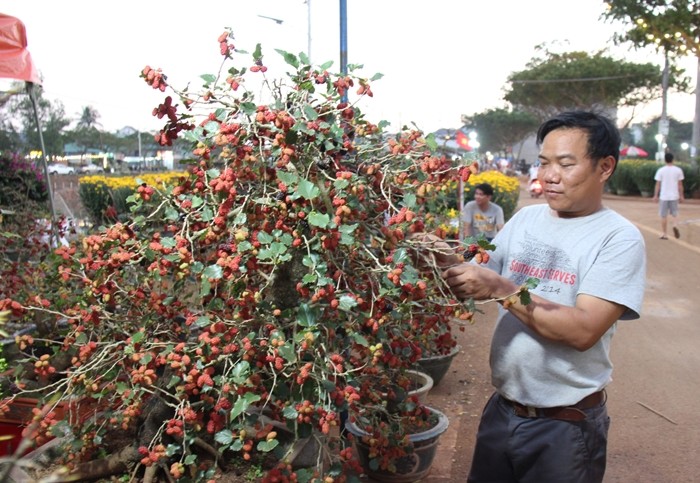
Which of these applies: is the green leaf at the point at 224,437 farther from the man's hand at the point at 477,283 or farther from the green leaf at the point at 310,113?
the green leaf at the point at 310,113

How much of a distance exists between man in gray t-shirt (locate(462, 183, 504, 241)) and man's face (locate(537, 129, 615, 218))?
207 inches

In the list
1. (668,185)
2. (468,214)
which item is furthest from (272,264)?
(668,185)

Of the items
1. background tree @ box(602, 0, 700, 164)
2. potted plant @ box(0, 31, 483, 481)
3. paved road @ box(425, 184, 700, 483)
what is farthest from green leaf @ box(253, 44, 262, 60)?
background tree @ box(602, 0, 700, 164)

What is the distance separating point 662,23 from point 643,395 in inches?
568

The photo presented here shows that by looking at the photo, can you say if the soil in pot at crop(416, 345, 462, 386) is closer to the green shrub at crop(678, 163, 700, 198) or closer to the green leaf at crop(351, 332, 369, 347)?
the green leaf at crop(351, 332, 369, 347)

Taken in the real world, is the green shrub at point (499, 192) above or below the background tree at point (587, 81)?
below

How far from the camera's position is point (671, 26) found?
1638 cm

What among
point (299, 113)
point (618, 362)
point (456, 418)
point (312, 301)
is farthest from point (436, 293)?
point (618, 362)

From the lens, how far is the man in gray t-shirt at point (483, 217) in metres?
7.36

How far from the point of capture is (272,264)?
1.80m

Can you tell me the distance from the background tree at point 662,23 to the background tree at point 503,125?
45.2m

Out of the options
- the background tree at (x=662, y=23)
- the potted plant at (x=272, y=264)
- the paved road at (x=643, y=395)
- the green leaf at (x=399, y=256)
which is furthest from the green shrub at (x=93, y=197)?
the background tree at (x=662, y=23)

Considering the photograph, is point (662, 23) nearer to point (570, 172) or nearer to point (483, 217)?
point (483, 217)

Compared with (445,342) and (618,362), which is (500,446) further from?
(618,362)
